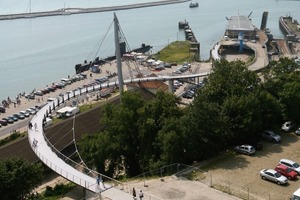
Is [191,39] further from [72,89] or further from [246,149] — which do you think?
[246,149]

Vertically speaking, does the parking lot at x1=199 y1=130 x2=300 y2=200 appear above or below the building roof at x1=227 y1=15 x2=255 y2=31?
below

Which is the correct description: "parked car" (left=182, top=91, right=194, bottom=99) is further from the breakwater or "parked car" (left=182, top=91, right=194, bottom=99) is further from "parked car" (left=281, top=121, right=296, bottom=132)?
the breakwater

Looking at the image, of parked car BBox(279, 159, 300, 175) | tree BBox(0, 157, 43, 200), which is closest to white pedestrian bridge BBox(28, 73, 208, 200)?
tree BBox(0, 157, 43, 200)

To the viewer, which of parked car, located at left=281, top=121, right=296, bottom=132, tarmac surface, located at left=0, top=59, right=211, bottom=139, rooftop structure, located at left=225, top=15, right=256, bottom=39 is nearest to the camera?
parked car, located at left=281, top=121, right=296, bottom=132

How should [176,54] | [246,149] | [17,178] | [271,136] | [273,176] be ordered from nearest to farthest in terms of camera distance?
[17,178]
[273,176]
[246,149]
[271,136]
[176,54]

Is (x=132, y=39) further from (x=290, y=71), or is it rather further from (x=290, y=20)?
(x=290, y=71)

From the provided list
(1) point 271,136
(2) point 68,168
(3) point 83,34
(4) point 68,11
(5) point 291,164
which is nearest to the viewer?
(5) point 291,164

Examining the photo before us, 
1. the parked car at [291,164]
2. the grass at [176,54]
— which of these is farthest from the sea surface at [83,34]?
the parked car at [291,164]

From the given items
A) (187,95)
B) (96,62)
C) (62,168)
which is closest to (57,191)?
(62,168)
